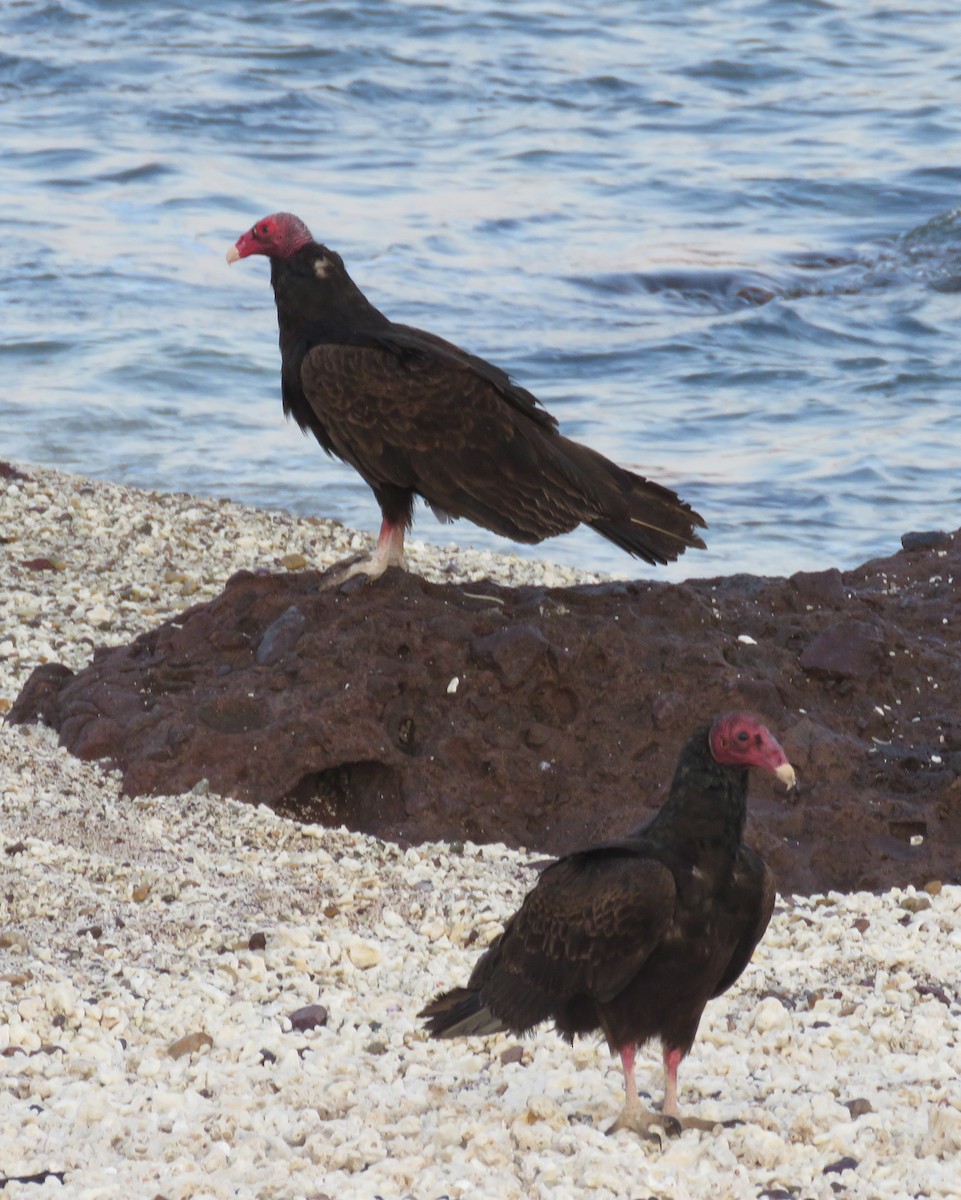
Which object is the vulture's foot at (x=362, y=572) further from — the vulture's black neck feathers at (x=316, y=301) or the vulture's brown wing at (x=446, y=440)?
the vulture's black neck feathers at (x=316, y=301)

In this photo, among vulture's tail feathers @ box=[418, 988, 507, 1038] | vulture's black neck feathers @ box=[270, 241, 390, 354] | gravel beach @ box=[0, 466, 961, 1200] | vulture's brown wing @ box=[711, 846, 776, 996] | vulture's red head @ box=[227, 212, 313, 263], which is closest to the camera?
gravel beach @ box=[0, 466, 961, 1200]

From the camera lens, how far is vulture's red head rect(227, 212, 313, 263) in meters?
5.59

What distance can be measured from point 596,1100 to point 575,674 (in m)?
1.72

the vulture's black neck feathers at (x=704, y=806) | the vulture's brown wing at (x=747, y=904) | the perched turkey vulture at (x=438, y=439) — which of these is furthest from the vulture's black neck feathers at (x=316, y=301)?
the vulture's brown wing at (x=747, y=904)

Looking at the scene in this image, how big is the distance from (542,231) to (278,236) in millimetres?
8959

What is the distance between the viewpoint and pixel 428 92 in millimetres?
17938

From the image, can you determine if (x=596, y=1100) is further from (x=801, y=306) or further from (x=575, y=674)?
(x=801, y=306)

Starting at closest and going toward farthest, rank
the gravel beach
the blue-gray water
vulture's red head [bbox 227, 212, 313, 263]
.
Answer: the gravel beach, vulture's red head [bbox 227, 212, 313, 263], the blue-gray water

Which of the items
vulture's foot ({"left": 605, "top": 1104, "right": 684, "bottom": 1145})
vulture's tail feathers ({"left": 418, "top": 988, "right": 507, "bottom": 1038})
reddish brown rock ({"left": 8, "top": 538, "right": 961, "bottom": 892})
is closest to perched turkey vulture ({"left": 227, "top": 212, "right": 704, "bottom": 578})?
reddish brown rock ({"left": 8, "top": 538, "right": 961, "bottom": 892})

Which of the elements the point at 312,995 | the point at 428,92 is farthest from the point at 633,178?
the point at 312,995

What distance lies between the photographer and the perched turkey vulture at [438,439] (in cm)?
529

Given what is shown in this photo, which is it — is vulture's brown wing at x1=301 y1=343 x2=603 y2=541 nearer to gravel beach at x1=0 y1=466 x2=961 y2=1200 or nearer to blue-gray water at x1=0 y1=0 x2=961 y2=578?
gravel beach at x1=0 y1=466 x2=961 y2=1200

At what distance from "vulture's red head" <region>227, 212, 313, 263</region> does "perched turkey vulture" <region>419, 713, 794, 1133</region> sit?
9.63 ft

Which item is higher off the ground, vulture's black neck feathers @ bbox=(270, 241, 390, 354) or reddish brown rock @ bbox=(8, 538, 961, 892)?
vulture's black neck feathers @ bbox=(270, 241, 390, 354)
